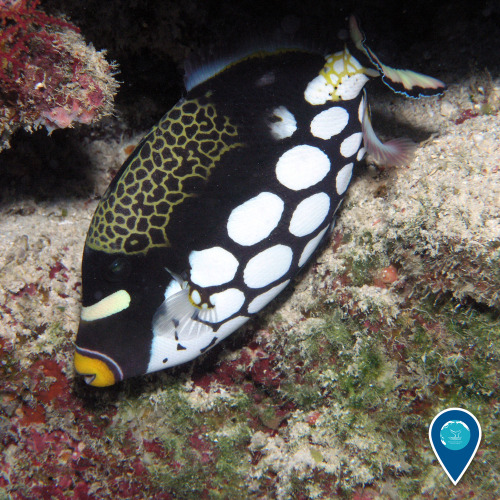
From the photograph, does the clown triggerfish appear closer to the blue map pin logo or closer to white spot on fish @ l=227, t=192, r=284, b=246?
white spot on fish @ l=227, t=192, r=284, b=246

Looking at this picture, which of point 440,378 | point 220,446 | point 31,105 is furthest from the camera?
→ point 220,446

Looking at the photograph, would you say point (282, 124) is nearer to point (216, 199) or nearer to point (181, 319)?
point (216, 199)

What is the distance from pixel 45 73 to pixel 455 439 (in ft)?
10.6

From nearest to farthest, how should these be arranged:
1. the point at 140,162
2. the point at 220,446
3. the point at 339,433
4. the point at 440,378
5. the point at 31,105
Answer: the point at 31,105 < the point at 140,162 < the point at 440,378 < the point at 339,433 < the point at 220,446

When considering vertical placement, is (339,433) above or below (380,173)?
below

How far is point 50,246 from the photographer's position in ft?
10.7

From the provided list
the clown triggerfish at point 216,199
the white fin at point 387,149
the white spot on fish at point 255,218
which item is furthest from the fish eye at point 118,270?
the white fin at point 387,149

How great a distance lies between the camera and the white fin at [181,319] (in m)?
2.49

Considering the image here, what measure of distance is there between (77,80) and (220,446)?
281cm

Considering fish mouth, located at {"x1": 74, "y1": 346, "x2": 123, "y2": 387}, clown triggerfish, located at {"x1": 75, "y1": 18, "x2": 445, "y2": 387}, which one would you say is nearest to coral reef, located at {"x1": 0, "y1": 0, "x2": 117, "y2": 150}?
clown triggerfish, located at {"x1": 75, "y1": 18, "x2": 445, "y2": 387}

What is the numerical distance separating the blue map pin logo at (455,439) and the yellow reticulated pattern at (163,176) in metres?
2.13

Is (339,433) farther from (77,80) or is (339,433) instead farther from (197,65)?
(77,80)

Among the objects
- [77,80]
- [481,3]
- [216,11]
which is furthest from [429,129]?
[77,80]

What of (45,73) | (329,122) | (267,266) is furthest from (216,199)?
(45,73)
